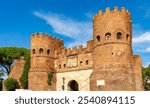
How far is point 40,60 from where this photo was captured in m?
33.8

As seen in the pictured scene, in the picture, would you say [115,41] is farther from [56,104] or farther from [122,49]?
[56,104]

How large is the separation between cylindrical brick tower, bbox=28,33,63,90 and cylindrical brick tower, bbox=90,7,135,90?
7760mm

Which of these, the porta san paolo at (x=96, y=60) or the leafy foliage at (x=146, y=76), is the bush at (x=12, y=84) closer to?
the porta san paolo at (x=96, y=60)

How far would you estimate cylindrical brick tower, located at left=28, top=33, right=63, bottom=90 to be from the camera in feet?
109

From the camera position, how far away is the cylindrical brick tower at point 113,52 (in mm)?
25938

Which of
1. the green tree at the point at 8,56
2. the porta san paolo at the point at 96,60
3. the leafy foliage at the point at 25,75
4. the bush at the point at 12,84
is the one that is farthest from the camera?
the green tree at the point at 8,56

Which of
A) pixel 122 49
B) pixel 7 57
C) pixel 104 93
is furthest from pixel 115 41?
pixel 7 57

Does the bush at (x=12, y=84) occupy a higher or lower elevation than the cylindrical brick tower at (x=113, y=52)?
lower

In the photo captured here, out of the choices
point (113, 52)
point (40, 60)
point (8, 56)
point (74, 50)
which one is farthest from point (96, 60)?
point (8, 56)

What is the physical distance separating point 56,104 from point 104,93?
153 cm

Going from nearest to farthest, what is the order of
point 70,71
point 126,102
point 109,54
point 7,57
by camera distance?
1. point 126,102
2. point 109,54
3. point 70,71
4. point 7,57

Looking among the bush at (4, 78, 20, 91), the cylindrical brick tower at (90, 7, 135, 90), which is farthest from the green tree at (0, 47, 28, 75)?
the cylindrical brick tower at (90, 7, 135, 90)

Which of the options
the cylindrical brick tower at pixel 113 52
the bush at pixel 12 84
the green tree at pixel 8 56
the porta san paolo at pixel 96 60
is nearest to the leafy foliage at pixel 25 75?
the bush at pixel 12 84

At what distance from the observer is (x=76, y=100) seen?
29.3 feet
